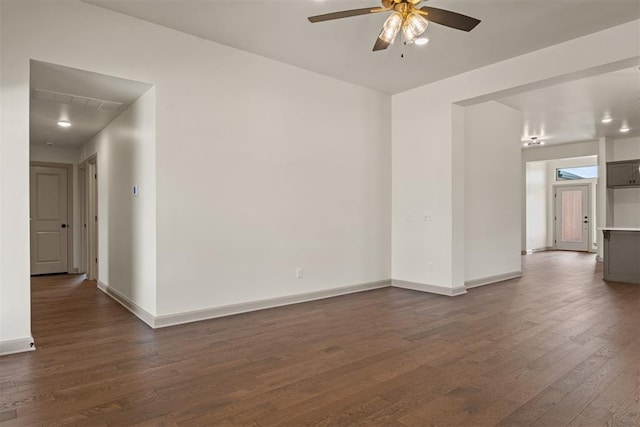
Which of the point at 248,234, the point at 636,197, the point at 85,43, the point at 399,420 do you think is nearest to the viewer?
the point at 399,420

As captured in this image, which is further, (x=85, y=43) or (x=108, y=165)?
(x=108, y=165)

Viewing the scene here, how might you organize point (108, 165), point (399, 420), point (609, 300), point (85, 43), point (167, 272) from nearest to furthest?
point (399, 420) → point (85, 43) → point (167, 272) → point (609, 300) → point (108, 165)

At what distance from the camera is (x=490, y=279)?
6457 millimetres

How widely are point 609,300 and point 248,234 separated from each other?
488 cm

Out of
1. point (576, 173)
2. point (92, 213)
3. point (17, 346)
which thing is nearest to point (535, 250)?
point (576, 173)

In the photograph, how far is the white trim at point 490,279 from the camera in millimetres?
6076

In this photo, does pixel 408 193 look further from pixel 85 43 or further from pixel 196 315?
pixel 85 43

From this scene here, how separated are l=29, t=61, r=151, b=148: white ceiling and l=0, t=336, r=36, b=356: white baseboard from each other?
2.36m

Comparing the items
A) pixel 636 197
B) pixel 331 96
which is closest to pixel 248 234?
pixel 331 96

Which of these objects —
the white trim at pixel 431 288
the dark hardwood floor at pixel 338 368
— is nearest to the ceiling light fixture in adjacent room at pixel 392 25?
the dark hardwood floor at pixel 338 368

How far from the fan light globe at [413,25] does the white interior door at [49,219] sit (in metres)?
7.56

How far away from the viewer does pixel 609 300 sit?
520cm

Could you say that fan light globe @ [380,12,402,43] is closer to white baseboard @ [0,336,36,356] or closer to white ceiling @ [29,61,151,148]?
white ceiling @ [29,61,151,148]

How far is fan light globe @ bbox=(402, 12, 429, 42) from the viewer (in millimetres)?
2924
